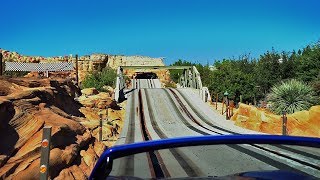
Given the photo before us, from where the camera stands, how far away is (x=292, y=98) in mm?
28359

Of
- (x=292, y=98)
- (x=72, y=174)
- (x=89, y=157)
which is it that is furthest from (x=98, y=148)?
(x=292, y=98)

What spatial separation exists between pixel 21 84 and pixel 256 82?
49.5 m

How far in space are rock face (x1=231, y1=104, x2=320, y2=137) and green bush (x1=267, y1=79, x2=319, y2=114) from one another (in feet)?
5.93

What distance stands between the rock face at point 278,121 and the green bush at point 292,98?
1807 mm

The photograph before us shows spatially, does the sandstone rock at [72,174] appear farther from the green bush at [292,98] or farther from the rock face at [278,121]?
the green bush at [292,98]

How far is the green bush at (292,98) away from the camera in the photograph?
28209 millimetres

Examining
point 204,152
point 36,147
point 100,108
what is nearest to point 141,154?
point 204,152

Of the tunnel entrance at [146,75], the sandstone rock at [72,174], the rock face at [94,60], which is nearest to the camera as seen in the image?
the sandstone rock at [72,174]

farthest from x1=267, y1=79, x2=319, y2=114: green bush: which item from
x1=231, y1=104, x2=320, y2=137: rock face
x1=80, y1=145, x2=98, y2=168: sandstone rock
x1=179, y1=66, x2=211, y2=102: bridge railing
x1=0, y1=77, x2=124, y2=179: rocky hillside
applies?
x1=80, y1=145, x2=98, y2=168: sandstone rock

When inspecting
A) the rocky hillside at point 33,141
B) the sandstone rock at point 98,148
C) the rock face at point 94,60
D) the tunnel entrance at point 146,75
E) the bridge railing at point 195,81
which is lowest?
the sandstone rock at point 98,148

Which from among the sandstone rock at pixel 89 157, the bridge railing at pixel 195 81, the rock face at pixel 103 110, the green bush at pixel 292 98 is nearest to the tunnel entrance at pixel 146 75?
the bridge railing at pixel 195 81

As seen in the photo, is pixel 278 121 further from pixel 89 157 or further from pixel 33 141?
pixel 33 141

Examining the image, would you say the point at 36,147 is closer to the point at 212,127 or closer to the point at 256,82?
the point at 212,127

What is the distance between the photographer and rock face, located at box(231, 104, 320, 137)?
2100 centimetres
